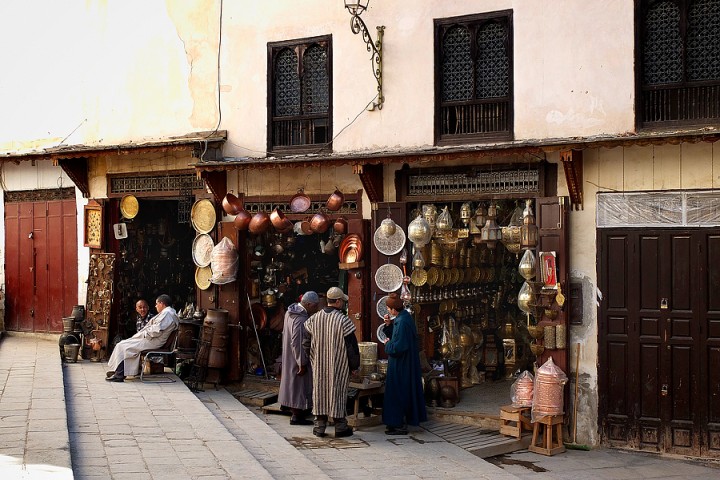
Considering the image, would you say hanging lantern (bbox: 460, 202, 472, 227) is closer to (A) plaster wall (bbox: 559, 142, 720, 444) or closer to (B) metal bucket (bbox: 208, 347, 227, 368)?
(A) plaster wall (bbox: 559, 142, 720, 444)

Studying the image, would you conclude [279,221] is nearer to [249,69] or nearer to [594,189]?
[249,69]

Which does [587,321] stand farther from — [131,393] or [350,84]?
[131,393]

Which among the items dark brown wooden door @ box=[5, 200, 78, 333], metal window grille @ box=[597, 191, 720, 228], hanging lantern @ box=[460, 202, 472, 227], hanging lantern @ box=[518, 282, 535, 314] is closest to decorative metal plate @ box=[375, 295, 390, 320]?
hanging lantern @ box=[460, 202, 472, 227]

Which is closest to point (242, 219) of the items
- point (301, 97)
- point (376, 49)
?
point (301, 97)

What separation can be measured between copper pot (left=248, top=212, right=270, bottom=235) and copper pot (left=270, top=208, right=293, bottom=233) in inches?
6.9

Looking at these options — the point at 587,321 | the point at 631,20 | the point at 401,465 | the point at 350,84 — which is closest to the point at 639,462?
the point at 587,321

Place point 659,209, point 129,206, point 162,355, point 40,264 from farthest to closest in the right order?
1. point 40,264
2. point 129,206
3. point 162,355
4. point 659,209

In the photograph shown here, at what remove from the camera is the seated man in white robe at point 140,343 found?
12.0 metres

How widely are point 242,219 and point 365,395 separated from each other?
3.33 meters

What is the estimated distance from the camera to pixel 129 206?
47.1 feet

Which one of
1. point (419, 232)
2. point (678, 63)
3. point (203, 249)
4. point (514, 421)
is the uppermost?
point (678, 63)

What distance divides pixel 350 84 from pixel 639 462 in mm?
5967

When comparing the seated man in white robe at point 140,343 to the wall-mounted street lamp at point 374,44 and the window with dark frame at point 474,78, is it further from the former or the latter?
the window with dark frame at point 474,78

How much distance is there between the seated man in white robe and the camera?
12.0 metres
